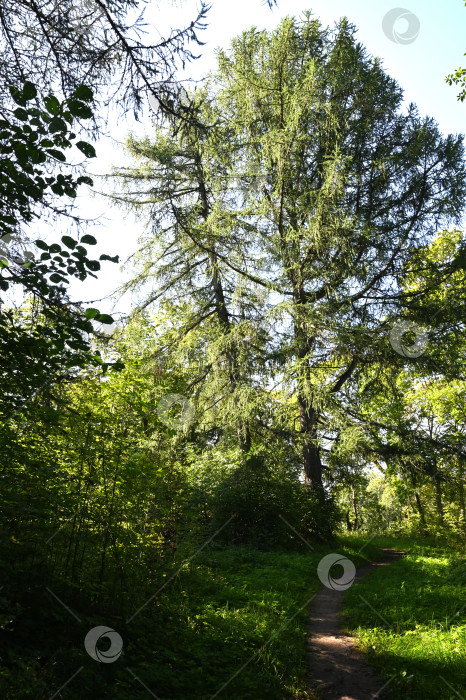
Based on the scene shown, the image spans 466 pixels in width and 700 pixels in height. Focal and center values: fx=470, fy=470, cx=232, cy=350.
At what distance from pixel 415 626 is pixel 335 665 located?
1.46 m

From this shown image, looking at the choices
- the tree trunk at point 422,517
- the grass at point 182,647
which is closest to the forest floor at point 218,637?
the grass at point 182,647

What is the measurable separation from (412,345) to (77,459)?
9539 millimetres

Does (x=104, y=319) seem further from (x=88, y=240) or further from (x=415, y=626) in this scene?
(x=415, y=626)

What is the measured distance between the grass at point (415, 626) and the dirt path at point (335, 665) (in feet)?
0.48

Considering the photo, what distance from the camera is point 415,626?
590cm

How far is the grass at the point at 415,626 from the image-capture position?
4.42 m

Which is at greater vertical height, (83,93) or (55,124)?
(83,93)

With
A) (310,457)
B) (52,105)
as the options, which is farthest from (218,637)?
(310,457)

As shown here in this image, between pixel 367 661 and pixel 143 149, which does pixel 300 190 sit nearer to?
pixel 143 149

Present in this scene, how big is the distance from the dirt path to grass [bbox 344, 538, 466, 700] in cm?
15

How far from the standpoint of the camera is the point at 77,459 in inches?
185

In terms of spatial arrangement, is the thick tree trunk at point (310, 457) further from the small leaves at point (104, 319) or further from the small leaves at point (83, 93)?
the small leaves at point (83, 93)

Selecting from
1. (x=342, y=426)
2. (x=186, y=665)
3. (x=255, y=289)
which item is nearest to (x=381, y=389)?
(x=342, y=426)

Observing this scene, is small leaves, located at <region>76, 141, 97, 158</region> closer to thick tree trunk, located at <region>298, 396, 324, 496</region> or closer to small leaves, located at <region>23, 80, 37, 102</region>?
small leaves, located at <region>23, 80, 37, 102</region>
